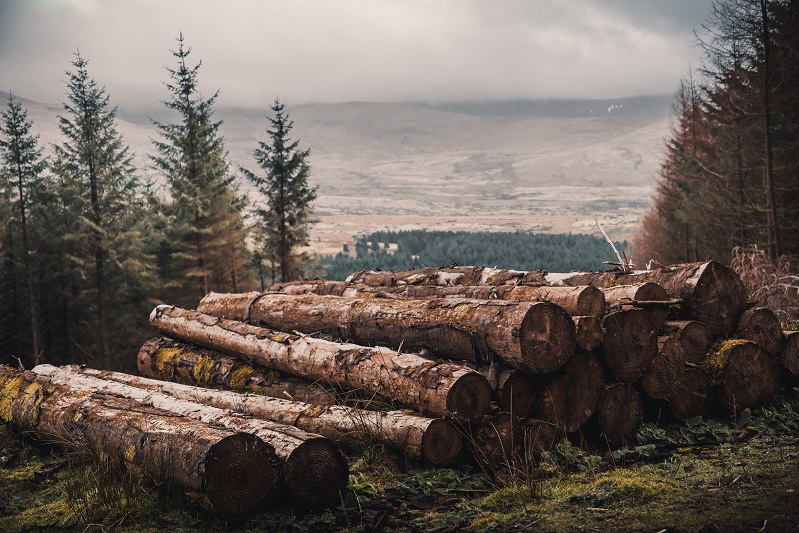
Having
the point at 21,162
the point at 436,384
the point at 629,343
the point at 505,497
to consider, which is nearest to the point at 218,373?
the point at 436,384

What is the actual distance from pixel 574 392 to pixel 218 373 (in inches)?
207

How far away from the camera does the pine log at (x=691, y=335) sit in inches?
294

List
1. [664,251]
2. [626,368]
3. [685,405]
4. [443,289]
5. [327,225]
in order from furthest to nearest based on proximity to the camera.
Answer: [327,225]
[664,251]
[443,289]
[685,405]
[626,368]

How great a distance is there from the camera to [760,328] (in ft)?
26.3

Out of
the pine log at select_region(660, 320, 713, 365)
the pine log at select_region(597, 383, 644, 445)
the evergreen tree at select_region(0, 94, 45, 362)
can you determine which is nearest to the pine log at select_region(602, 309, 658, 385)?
the pine log at select_region(597, 383, 644, 445)

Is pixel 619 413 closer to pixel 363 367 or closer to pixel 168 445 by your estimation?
pixel 363 367

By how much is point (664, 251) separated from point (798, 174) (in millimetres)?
17780

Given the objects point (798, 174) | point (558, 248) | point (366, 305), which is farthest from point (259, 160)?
point (366, 305)

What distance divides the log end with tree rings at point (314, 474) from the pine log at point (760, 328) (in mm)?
5417

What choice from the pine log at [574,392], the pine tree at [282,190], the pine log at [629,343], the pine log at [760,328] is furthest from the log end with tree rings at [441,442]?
the pine tree at [282,190]

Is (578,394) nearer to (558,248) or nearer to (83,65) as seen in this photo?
(83,65)

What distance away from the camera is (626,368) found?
701 centimetres

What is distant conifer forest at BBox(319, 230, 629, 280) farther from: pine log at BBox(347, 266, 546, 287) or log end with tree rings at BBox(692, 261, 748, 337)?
log end with tree rings at BBox(692, 261, 748, 337)

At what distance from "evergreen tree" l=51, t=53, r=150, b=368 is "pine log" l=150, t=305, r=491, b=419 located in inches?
958
